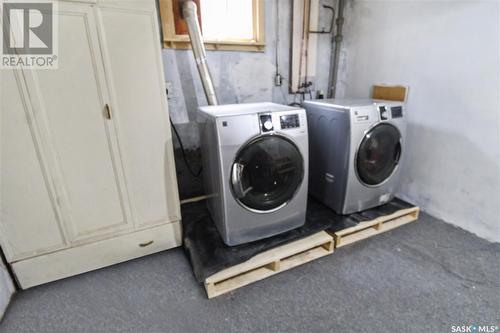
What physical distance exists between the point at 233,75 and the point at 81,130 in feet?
4.53

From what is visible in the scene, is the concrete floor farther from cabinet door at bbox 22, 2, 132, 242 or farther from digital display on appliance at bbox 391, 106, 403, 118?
digital display on appliance at bbox 391, 106, 403, 118

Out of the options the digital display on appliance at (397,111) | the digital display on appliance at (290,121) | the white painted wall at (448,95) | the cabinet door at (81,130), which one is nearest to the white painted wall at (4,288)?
the cabinet door at (81,130)

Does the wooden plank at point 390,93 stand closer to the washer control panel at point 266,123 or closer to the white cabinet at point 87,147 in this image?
the washer control panel at point 266,123

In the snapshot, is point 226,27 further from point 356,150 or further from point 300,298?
point 300,298

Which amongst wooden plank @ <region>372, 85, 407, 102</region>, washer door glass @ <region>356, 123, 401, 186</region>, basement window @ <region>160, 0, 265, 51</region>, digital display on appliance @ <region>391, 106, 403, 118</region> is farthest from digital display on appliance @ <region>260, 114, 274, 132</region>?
wooden plank @ <region>372, 85, 407, 102</region>

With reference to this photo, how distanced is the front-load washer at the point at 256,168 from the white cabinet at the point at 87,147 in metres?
0.38

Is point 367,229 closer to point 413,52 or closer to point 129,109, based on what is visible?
point 413,52

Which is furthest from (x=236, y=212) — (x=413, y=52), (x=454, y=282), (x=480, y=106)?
(x=413, y=52)

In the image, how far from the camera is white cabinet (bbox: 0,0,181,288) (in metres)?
1.23

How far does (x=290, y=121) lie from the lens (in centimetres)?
147

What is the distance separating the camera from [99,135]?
54.7 inches

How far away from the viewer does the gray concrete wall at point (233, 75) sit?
2125 millimetres

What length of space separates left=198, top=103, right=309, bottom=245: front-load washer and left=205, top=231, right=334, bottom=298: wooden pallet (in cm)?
14

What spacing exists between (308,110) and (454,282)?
145 cm
